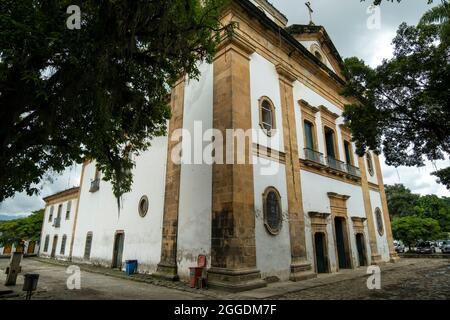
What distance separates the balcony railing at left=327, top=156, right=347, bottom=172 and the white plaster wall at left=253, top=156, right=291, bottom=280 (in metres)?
4.20

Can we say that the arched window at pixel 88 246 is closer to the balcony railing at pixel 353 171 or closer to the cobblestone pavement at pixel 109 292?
the cobblestone pavement at pixel 109 292

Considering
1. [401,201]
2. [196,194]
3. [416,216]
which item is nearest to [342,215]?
[196,194]

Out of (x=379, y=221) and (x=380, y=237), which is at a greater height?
(x=379, y=221)

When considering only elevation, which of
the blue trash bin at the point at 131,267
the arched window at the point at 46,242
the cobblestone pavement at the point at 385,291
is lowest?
the cobblestone pavement at the point at 385,291

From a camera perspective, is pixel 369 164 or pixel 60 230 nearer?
pixel 369 164

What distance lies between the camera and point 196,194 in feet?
31.7

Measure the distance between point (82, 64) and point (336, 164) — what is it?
12174 millimetres

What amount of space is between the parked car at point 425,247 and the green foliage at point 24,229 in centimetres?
3848

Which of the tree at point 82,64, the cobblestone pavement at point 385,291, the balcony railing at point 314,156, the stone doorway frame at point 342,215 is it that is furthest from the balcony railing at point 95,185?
the cobblestone pavement at point 385,291

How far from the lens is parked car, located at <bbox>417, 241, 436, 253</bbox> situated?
26898 mm

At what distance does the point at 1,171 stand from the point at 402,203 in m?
52.9

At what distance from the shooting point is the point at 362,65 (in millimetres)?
8984

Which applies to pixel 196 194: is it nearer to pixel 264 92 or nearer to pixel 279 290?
pixel 279 290

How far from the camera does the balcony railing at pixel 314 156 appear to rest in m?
12.3
